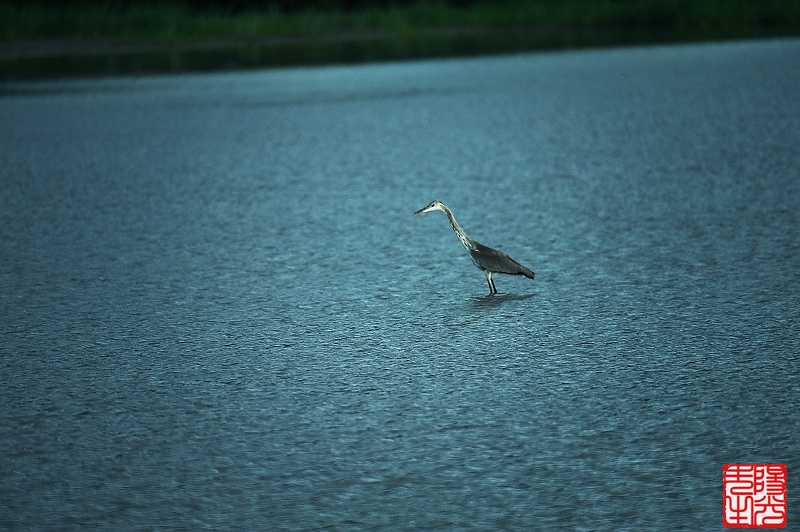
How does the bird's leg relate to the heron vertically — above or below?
below

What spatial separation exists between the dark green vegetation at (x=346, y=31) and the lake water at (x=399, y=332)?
15.4 metres

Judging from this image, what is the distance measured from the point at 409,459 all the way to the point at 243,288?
9.52 ft

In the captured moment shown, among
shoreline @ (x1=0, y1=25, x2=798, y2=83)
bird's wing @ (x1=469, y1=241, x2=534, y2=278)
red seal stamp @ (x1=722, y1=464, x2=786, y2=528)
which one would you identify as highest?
bird's wing @ (x1=469, y1=241, x2=534, y2=278)


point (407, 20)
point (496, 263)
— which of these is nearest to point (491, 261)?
point (496, 263)

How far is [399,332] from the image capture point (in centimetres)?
624

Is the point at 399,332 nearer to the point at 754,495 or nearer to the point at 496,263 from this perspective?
the point at 496,263

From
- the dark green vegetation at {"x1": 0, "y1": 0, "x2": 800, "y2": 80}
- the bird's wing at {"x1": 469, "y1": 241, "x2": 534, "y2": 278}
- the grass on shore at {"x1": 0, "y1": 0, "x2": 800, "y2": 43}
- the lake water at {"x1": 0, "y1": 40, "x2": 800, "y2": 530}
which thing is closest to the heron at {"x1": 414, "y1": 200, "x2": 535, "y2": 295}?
the bird's wing at {"x1": 469, "y1": 241, "x2": 534, "y2": 278}

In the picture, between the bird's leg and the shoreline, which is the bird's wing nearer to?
the bird's leg

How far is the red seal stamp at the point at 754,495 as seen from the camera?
3.99 m

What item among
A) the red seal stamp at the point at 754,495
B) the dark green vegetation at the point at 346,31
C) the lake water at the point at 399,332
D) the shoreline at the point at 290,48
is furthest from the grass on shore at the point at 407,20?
the red seal stamp at the point at 754,495

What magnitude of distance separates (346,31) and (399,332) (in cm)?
3106

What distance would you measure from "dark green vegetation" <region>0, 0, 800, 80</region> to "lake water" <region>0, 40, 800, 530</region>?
15.4 metres

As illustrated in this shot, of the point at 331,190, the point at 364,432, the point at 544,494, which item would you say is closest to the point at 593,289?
the point at 364,432

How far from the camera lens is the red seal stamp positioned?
3.99 metres
